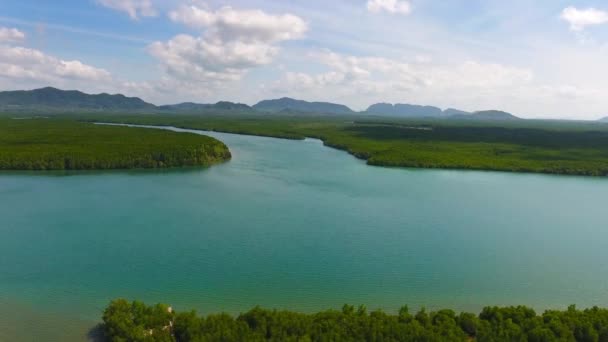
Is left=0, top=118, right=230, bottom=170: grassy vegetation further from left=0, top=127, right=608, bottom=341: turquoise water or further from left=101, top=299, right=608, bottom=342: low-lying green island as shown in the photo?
left=101, top=299, right=608, bottom=342: low-lying green island

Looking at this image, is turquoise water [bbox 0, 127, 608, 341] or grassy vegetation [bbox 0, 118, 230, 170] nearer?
turquoise water [bbox 0, 127, 608, 341]

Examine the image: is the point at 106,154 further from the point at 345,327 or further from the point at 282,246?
the point at 345,327

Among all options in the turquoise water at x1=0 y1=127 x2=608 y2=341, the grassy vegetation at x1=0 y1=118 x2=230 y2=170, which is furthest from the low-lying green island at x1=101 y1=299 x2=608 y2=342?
the grassy vegetation at x1=0 y1=118 x2=230 y2=170

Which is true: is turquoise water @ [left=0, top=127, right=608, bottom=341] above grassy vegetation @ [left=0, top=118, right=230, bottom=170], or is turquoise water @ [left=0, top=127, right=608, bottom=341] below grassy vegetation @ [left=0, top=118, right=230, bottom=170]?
below

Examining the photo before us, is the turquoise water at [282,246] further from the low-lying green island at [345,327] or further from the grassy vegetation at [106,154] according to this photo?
the grassy vegetation at [106,154]

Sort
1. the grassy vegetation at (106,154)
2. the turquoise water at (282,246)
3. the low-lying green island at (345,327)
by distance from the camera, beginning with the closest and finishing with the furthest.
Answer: the low-lying green island at (345,327) < the turquoise water at (282,246) < the grassy vegetation at (106,154)

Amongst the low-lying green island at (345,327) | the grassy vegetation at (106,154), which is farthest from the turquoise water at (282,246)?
the grassy vegetation at (106,154)

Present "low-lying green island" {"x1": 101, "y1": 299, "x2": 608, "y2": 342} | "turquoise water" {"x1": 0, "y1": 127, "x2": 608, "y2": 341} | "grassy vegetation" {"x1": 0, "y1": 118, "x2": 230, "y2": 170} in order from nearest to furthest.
→ "low-lying green island" {"x1": 101, "y1": 299, "x2": 608, "y2": 342} < "turquoise water" {"x1": 0, "y1": 127, "x2": 608, "y2": 341} < "grassy vegetation" {"x1": 0, "y1": 118, "x2": 230, "y2": 170}
